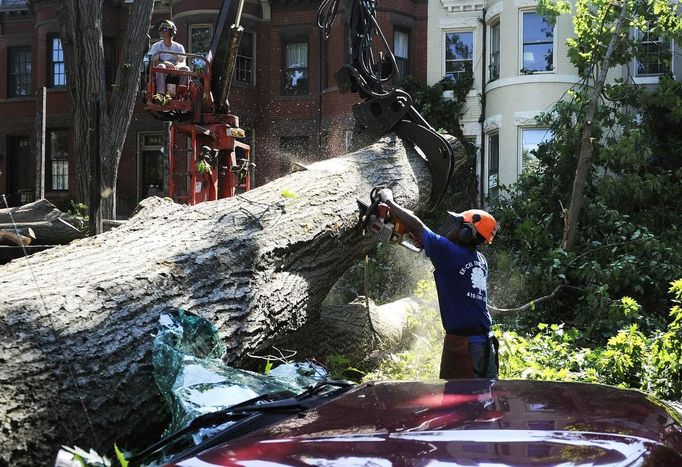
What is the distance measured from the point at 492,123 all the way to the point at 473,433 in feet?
63.4

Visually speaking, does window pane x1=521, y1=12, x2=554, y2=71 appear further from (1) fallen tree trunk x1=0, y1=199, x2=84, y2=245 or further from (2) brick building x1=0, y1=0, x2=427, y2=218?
(1) fallen tree trunk x1=0, y1=199, x2=84, y2=245

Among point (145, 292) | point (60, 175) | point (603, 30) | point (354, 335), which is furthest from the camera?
point (60, 175)

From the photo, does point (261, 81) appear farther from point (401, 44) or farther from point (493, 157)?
point (493, 157)

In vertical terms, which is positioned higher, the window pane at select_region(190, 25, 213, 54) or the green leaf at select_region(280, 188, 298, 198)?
the window pane at select_region(190, 25, 213, 54)

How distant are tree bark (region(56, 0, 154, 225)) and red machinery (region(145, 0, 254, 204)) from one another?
3308 millimetres

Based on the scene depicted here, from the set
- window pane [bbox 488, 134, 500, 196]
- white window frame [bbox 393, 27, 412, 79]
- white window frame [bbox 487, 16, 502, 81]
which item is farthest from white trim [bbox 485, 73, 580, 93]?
white window frame [bbox 393, 27, 412, 79]

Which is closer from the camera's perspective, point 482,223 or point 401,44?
point 482,223

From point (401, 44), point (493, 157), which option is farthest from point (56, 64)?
point (493, 157)

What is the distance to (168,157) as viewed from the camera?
1161 cm

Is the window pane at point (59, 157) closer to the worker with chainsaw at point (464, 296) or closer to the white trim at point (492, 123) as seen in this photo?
the white trim at point (492, 123)

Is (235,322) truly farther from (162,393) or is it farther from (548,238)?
(548,238)

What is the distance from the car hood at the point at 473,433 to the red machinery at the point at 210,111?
25.8 ft

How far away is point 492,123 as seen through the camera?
20.5 metres

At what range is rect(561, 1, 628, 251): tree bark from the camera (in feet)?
38.1
